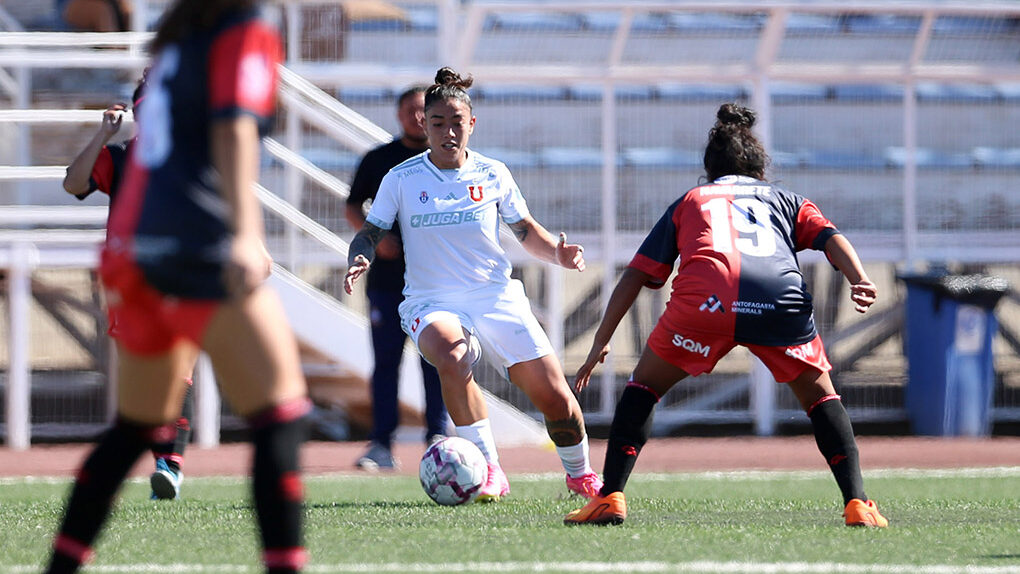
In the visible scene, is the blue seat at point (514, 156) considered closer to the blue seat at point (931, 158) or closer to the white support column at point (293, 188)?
the white support column at point (293, 188)

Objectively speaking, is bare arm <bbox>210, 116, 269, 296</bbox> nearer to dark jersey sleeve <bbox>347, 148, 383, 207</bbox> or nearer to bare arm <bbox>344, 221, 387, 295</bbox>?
bare arm <bbox>344, 221, 387, 295</bbox>

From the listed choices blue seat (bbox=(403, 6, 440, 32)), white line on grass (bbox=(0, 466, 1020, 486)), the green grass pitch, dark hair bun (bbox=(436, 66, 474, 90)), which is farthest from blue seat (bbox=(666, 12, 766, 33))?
dark hair bun (bbox=(436, 66, 474, 90))

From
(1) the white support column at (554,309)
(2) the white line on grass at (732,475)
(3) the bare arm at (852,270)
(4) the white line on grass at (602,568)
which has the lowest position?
(2) the white line on grass at (732,475)

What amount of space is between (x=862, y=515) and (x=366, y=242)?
244 centimetres

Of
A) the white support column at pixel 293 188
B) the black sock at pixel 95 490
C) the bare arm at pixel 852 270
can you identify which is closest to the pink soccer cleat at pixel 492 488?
the bare arm at pixel 852 270

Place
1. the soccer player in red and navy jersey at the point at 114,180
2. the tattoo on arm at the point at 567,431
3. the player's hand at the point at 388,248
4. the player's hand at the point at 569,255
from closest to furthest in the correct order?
1. the player's hand at the point at 569,255
2. the soccer player in red and navy jersey at the point at 114,180
3. the tattoo on arm at the point at 567,431
4. the player's hand at the point at 388,248

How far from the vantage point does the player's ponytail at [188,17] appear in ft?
11.2

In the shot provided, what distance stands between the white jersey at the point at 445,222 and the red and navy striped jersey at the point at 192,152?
315 cm

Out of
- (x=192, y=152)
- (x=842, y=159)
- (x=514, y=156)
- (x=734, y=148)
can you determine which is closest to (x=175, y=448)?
(x=734, y=148)

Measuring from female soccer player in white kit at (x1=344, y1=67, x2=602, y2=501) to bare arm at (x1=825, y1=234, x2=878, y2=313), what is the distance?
1.38 metres

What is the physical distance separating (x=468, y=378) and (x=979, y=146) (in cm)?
810

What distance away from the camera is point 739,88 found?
1284 cm

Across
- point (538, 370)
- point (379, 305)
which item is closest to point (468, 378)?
point (538, 370)

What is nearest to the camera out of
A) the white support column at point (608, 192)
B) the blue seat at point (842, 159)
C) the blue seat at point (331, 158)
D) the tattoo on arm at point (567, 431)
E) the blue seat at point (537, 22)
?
the tattoo on arm at point (567, 431)
